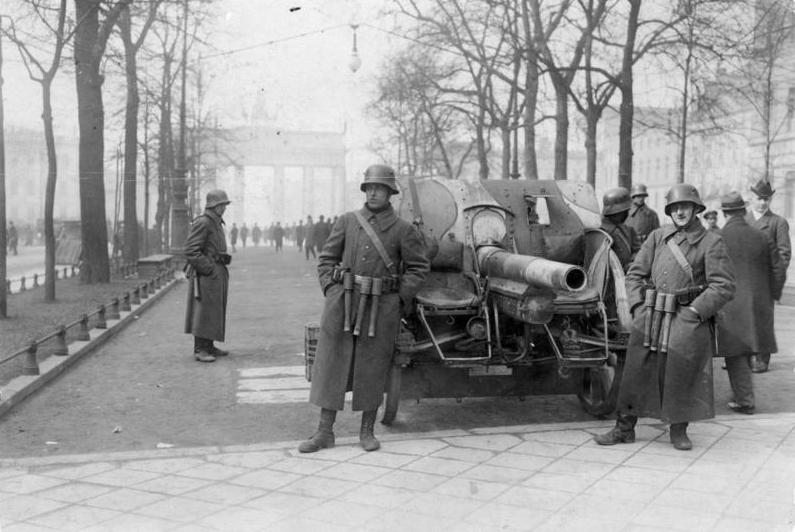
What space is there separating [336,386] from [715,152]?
59442mm

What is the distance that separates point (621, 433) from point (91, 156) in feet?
53.9

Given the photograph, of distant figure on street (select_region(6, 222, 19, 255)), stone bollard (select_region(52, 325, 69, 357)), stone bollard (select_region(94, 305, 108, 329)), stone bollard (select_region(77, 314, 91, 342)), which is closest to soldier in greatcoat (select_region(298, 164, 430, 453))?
stone bollard (select_region(52, 325, 69, 357))

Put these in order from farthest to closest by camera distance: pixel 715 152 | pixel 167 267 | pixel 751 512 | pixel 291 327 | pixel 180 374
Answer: pixel 715 152 < pixel 167 267 < pixel 291 327 < pixel 180 374 < pixel 751 512

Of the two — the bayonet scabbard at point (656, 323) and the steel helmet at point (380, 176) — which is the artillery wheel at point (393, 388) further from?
the bayonet scabbard at point (656, 323)

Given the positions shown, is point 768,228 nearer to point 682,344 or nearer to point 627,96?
point 682,344

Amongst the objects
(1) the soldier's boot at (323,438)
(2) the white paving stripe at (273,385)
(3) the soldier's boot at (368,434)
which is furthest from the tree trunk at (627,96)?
(1) the soldier's boot at (323,438)

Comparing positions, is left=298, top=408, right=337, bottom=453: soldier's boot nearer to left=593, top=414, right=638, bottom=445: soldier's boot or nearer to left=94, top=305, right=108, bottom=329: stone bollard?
left=593, top=414, right=638, bottom=445: soldier's boot

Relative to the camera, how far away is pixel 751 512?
16.9ft

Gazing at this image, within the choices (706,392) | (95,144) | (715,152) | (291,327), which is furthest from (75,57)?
(715,152)

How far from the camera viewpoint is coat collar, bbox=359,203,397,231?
22.6ft

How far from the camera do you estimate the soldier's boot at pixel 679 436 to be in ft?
21.7

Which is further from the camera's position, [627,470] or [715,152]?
[715,152]

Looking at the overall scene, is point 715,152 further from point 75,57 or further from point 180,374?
point 180,374

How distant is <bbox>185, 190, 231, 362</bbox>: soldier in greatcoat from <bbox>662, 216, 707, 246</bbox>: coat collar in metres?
5.98
